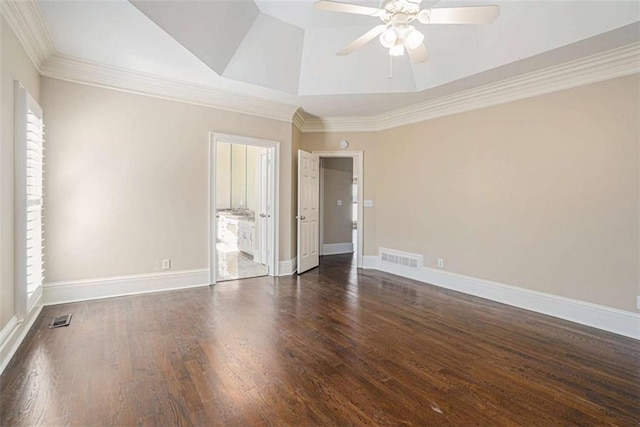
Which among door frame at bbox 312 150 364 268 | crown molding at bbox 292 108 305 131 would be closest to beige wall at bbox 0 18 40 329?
crown molding at bbox 292 108 305 131

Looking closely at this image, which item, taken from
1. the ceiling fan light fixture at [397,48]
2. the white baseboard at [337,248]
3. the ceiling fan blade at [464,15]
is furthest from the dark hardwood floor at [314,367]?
the white baseboard at [337,248]

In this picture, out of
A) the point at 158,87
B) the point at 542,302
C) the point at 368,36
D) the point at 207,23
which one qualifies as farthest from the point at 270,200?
the point at 542,302

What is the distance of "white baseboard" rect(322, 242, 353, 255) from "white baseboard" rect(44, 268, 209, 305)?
3365mm

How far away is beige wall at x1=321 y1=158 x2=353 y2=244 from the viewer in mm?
7418

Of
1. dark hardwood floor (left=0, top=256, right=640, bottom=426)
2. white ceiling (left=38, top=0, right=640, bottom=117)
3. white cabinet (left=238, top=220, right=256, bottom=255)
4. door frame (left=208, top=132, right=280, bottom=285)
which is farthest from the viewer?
white cabinet (left=238, top=220, right=256, bottom=255)

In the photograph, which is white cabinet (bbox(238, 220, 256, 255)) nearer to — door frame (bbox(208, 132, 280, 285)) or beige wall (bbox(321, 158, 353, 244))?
door frame (bbox(208, 132, 280, 285))

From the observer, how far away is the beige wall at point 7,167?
7.78ft

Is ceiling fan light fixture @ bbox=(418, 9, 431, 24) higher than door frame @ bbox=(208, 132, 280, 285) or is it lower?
higher

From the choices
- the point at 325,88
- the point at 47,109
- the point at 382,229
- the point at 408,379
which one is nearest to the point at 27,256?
the point at 47,109

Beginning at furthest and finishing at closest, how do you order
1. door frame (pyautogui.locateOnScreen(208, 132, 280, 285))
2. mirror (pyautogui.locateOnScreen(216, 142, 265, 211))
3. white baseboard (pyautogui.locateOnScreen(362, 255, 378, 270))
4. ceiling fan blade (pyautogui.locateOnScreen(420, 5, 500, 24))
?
1. mirror (pyautogui.locateOnScreen(216, 142, 265, 211))
2. white baseboard (pyautogui.locateOnScreen(362, 255, 378, 270))
3. door frame (pyautogui.locateOnScreen(208, 132, 280, 285))
4. ceiling fan blade (pyautogui.locateOnScreen(420, 5, 500, 24))

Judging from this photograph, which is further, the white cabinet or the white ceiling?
the white cabinet

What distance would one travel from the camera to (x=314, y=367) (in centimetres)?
235

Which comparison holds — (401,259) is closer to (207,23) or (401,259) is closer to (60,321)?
(207,23)

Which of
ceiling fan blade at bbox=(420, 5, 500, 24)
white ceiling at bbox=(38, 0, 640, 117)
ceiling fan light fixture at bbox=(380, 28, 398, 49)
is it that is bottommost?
ceiling fan light fixture at bbox=(380, 28, 398, 49)
